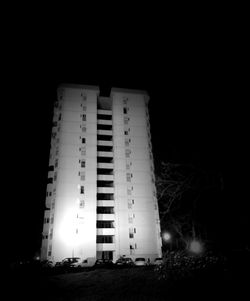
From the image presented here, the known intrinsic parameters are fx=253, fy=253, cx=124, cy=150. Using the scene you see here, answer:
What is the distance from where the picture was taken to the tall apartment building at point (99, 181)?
53.2 m

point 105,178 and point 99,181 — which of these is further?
point 99,181

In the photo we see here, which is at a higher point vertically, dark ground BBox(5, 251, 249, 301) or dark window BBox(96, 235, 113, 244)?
dark window BBox(96, 235, 113, 244)

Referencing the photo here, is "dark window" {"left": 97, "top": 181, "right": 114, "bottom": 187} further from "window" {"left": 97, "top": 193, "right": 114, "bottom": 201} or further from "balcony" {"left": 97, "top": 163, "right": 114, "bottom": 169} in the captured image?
"balcony" {"left": 97, "top": 163, "right": 114, "bottom": 169}

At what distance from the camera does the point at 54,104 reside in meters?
69.5

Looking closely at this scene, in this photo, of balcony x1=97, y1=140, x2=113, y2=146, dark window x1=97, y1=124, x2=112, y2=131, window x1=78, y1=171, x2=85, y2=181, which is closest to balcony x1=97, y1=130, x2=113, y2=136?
balcony x1=97, y1=140, x2=113, y2=146

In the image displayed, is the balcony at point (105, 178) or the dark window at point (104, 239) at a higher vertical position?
the balcony at point (105, 178)

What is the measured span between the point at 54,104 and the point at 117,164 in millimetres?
24878

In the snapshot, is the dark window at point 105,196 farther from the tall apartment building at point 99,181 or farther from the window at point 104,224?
the window at point 104,224

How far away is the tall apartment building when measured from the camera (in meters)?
53.2

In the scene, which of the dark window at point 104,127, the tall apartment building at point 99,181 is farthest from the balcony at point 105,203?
the dark window at point 104,127

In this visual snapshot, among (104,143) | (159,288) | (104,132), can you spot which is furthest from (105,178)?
(159,288)

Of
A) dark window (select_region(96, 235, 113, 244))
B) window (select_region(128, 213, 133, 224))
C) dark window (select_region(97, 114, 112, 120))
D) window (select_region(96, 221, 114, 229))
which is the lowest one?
dark window (select_region(96, 235, 113, 244))

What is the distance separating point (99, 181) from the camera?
64188 mm

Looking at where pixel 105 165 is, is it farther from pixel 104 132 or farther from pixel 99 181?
pixel 104 132
